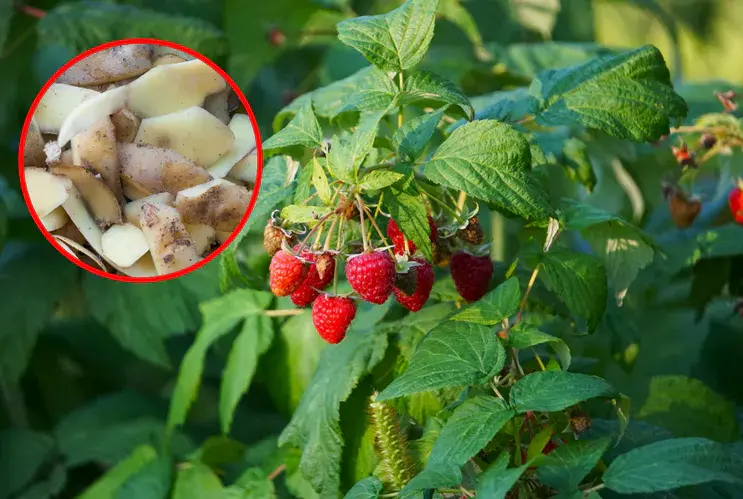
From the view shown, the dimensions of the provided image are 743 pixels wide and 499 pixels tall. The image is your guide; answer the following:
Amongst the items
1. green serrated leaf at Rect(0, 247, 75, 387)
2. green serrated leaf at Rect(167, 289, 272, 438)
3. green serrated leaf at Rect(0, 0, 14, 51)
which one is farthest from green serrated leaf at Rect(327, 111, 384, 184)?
green serrated leaf at Rect(0, 0, 14, 51)

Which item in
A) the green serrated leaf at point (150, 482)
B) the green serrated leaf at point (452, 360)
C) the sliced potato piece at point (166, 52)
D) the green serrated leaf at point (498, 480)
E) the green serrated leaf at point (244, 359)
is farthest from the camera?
Answer: the green serrated leaf at point (150, 482)

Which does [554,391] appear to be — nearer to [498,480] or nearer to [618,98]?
[498,480]

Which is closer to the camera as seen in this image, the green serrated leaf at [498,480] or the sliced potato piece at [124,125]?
the green serrated leaf at [498,480]

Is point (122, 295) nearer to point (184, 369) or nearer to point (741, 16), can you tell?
point (184, 369)

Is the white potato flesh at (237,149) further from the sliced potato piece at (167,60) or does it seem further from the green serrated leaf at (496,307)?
the green serrated leaf at (496,307)

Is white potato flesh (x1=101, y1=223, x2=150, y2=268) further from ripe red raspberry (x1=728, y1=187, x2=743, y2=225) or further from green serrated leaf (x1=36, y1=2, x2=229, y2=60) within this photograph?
ripe red raspberry (x1=728, y1=187, x2=743, y2=225)

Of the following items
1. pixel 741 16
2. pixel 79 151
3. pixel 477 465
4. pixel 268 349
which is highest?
pixel 79 151

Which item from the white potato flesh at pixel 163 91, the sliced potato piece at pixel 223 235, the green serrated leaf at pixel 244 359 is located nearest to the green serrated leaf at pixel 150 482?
the green serrated leaf at pixel 244 359

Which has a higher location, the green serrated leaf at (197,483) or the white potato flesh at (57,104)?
the white potato flesh at (57,104)

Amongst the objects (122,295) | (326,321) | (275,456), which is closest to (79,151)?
(326,321)
